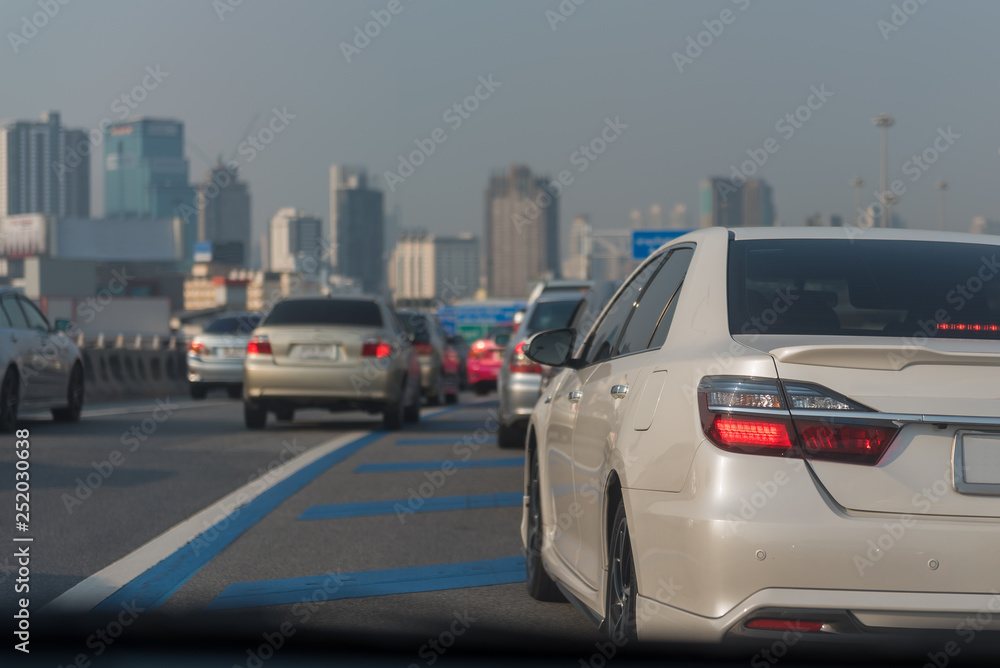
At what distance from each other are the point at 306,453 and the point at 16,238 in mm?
157464

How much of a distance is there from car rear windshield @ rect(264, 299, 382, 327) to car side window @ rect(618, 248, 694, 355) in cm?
1116

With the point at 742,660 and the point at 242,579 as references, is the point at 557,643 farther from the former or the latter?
the point at 242,579

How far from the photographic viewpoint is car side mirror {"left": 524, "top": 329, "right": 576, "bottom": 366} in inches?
237

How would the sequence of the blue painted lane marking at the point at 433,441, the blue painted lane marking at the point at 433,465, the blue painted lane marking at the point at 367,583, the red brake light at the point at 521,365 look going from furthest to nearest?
the blue painted lane marking at the point at 433,441 < the red brake light at the point at 521,365 < the blue painted lane marking at the point at 433,465 < the blue painted lane marking at the point at 367,583

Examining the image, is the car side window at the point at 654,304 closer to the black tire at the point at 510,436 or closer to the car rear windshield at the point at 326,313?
the black tire at the point at 510,436

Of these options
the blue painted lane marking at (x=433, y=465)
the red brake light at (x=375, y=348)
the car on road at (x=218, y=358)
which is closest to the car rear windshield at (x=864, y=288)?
the blue painted lane marking at (x=433, y=465)

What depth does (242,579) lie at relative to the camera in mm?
6473

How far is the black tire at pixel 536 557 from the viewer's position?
588cm

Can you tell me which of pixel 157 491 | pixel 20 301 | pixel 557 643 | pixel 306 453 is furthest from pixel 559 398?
pixel 20 301

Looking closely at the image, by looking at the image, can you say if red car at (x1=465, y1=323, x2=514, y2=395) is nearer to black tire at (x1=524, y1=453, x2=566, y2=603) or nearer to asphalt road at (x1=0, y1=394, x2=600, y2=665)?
asphalt road at (x1=0, y1=394, x2=600, y2=665)

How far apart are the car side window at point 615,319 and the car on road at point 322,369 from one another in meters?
10.0

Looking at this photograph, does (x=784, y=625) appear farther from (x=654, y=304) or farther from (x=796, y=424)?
(x=654, y=304)

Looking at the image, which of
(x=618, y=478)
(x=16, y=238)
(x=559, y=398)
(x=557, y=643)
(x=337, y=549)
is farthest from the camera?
(x=16, y=238)

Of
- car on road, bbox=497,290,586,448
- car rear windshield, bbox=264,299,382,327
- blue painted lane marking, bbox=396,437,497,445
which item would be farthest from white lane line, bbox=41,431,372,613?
car rear windshield, bbox=264,299,382,327
